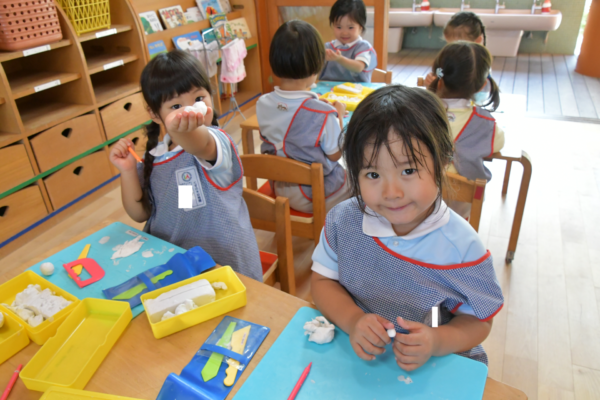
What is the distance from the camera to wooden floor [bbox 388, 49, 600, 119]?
12.9 ft

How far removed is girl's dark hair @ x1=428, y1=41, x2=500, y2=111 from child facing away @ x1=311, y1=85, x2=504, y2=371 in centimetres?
99

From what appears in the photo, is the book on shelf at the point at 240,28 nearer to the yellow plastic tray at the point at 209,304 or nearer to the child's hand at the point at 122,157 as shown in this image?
the child's hand at the point at 122,157

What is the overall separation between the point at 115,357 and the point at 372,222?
21.3 inches

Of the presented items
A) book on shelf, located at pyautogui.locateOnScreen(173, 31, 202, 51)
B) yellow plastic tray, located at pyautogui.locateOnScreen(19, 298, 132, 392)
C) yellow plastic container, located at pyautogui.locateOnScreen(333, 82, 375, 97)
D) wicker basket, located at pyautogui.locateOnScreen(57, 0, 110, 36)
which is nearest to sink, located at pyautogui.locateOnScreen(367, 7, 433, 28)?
book on shelf, located at pyautogui.locateOnScreen(173, 31, 202, 51)

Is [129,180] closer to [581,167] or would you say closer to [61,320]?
[61,320]

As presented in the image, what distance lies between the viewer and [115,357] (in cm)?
76

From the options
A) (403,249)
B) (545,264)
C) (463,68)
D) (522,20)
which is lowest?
(545,264)

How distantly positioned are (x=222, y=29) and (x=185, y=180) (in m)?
2.82

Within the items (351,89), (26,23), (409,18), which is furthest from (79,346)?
(409,18)

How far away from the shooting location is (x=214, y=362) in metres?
0.73

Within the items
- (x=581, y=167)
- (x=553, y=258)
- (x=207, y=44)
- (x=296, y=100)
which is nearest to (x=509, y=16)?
(x=581, y=167)

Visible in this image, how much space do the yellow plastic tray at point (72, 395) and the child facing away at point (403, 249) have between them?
15.6 inches

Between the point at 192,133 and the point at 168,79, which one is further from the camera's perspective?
the point at 168,79

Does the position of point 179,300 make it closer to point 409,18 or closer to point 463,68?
point 463,68
